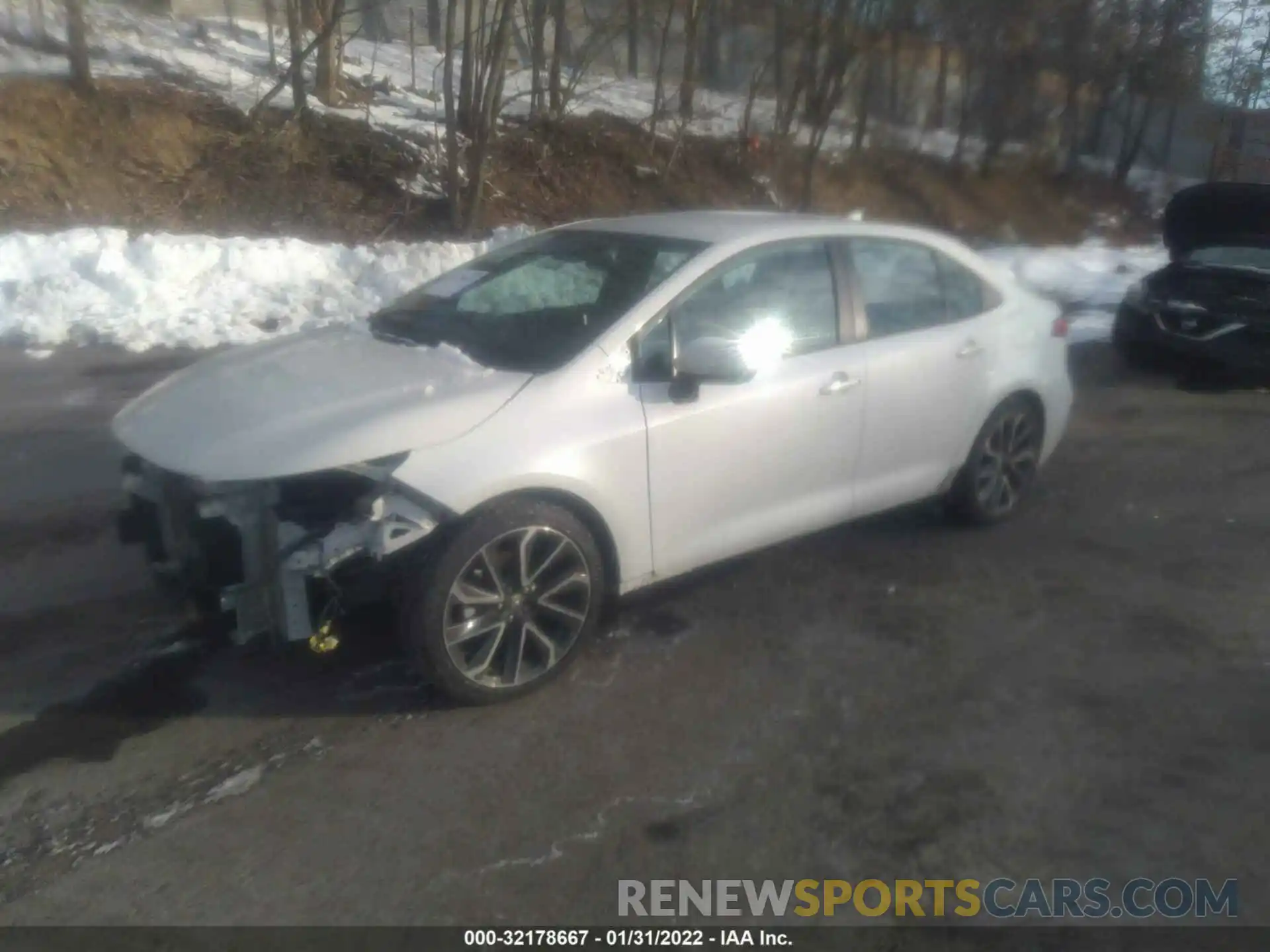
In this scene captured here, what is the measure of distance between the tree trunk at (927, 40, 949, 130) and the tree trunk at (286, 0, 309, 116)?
13480mm

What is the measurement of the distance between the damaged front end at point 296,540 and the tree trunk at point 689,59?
16574 millimetres

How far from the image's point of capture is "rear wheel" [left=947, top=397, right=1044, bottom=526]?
568 cm

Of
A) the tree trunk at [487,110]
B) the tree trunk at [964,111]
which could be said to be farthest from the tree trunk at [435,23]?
the tree trunk at [964,111]

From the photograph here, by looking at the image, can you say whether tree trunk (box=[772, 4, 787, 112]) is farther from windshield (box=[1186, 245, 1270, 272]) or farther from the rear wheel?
the rear wheel

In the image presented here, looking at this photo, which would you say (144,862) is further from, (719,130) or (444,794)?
(719,130)

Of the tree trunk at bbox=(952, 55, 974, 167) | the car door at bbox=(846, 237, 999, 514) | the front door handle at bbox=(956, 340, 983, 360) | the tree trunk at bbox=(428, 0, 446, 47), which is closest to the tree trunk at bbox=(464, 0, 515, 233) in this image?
the tree trunk at bbox=(428, 0, 446, 47)

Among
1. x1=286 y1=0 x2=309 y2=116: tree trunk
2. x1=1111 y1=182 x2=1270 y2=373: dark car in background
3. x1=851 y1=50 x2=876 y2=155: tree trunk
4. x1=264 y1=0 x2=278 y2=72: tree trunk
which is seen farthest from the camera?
x1=851 y1=50 x2=876 y2=155: tree trunk

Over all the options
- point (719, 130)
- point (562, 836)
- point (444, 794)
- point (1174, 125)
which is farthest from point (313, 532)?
point (1174, 125)

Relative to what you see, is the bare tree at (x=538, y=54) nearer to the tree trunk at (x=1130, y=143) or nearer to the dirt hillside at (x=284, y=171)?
the dirt hillside at (x=284, y=171)

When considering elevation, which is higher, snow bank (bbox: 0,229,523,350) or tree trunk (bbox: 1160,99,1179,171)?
tree trunk (bbox: 1160,99,1179,171)

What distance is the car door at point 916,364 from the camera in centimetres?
502

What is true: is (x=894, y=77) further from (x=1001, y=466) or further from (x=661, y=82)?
(x=1001, y=466)

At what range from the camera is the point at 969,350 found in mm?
5406

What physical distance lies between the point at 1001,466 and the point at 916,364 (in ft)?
3.45
